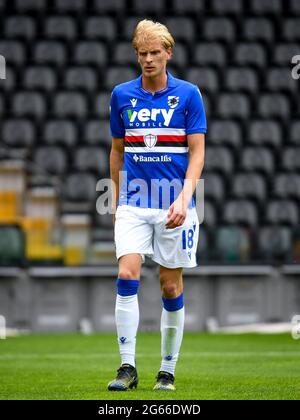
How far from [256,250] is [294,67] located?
13.6ft

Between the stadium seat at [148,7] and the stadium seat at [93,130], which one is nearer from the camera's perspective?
the stadium seat at [93,130]

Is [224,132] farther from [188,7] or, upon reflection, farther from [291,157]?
[188,7]

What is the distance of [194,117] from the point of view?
19.0ft

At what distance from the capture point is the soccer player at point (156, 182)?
18.7ft

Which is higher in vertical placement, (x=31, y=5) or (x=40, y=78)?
(x=31, y=5)

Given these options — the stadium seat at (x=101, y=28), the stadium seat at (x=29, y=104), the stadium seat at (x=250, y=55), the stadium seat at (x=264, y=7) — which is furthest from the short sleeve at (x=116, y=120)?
the stadium seat at (x=264, y=7)

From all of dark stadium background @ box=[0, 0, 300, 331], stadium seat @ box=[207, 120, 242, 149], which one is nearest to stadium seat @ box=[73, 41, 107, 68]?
dark stadium background @ box=[0, 0, 300, 331]

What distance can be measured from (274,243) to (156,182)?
6.47m

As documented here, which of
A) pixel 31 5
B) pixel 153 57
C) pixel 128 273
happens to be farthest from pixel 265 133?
pixel 128 273

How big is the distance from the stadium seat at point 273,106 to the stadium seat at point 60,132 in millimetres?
2716

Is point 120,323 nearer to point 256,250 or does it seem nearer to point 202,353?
point 202,353

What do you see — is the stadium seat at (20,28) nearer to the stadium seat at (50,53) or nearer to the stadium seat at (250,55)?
the stadium seat at (50,53)

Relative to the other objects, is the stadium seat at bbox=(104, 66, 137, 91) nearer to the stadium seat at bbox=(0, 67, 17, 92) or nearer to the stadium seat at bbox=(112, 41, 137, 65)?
the stadium seat at bbox=(112, 41, 137, 65)
